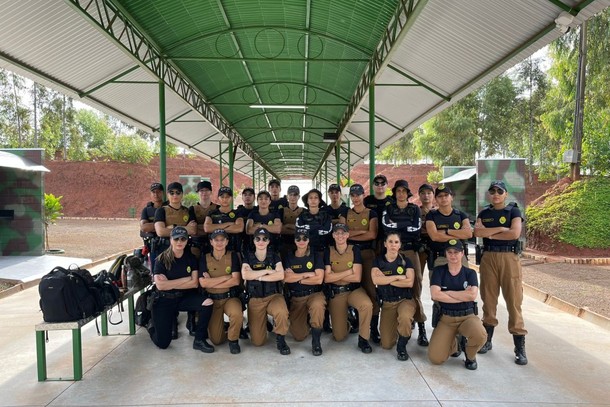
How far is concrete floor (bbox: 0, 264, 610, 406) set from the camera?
3555mm

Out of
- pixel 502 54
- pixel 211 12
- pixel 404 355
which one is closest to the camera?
pixel 404 355

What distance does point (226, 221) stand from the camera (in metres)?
5.61

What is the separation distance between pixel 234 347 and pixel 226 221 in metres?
1.63

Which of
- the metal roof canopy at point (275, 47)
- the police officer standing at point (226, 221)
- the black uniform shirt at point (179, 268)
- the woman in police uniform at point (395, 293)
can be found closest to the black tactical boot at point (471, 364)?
the woman in police uniform at point (395, 293)

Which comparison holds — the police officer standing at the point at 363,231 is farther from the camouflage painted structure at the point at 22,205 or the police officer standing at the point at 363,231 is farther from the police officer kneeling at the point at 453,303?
the camouflage painted structure at the point at 22,205

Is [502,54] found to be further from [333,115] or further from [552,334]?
[333,115]

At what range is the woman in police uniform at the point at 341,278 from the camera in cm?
479

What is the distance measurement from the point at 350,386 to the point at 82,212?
42685 mm

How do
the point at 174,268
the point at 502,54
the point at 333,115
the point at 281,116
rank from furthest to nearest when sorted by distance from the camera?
the point at 281,116
the point at 333,115
the point at 502,54
the point at 174,268

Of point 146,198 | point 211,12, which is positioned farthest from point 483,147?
point 211,12

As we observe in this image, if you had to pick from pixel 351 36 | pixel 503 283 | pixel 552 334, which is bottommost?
pixel 552 334

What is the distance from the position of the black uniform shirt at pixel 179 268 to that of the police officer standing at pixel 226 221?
64 centimetres

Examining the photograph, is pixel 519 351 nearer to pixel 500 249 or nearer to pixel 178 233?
pixel 500 249

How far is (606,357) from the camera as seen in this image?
14.9 feet
